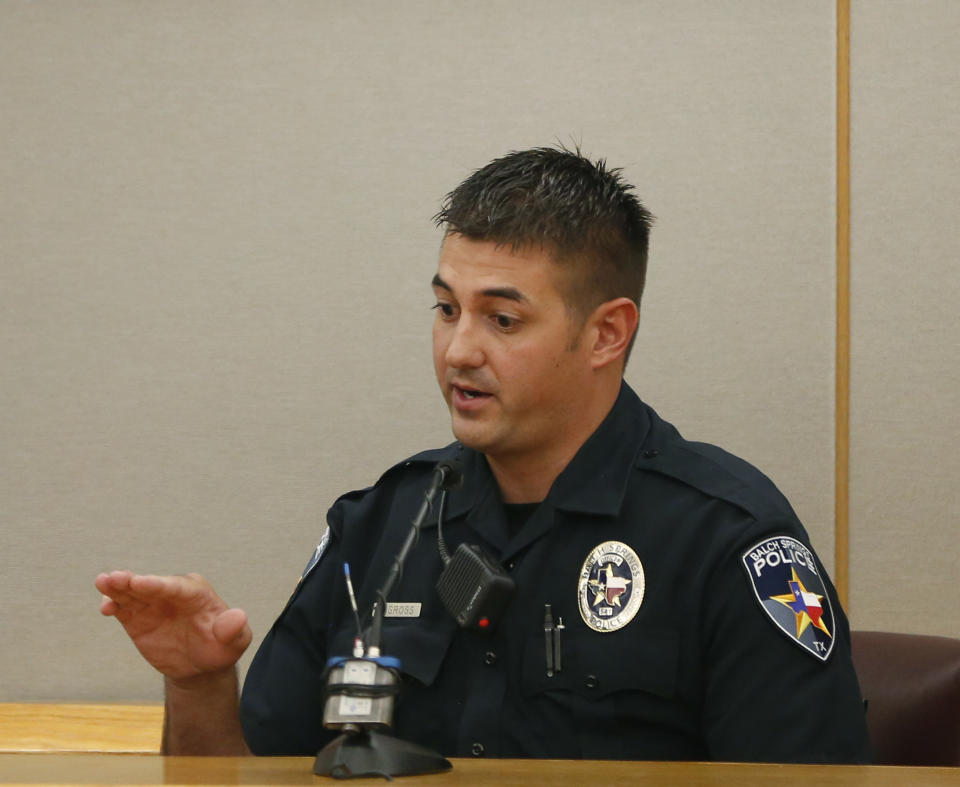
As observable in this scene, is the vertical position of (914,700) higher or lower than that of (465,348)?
lower

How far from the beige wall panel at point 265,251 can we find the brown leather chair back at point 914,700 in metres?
0.84

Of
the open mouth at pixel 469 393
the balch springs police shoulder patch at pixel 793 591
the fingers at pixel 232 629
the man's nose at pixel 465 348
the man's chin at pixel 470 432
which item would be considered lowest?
the fingers at pixel 232 629

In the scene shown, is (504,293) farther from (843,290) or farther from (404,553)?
(843,290)

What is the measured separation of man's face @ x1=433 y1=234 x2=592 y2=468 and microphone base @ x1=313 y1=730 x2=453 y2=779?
613 mm

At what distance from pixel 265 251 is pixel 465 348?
3.48ft

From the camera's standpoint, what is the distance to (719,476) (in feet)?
5.05

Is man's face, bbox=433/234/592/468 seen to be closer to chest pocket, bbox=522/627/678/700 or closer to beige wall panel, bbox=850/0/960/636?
chest pocket, bbox=522/627/678/700

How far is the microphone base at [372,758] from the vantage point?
932 mm

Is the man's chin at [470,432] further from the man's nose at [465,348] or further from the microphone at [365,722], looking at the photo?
the microphone at [365,722]

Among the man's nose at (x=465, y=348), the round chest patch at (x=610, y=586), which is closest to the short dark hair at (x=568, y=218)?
the man's nose at (x=465, y=348)

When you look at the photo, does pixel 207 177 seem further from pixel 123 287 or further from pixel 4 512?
pixel 4 512

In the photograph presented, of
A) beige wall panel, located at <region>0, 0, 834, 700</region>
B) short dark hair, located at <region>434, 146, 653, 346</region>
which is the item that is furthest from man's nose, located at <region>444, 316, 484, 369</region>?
beige wall panel, located at <region>0, 0, 834, 700</region>

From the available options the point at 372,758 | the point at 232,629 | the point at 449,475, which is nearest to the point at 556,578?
the point at 449,475

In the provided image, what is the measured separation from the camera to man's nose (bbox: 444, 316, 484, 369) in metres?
1.49
